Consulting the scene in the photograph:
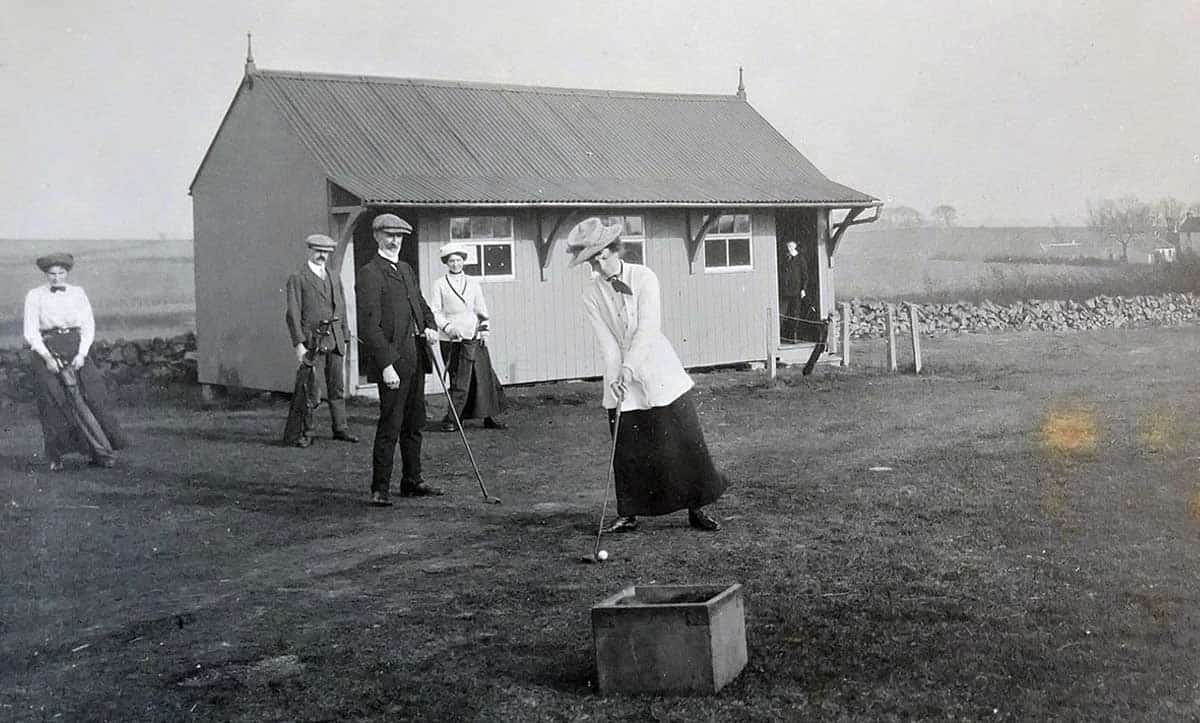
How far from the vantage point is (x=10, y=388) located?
1866cm

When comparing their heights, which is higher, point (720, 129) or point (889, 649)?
point (720, 129)

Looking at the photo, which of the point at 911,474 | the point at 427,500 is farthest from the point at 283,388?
the point at 911,474

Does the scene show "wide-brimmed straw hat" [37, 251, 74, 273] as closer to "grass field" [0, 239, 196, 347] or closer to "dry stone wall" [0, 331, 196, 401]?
"dry stone wall" [0, 331, 196, 401]

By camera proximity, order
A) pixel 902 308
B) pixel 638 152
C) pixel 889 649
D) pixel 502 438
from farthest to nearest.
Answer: pixel 902 308 < pixel 638 152 < pixel 502 438 < pixel 889 649

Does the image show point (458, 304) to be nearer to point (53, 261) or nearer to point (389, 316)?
point (53, 261)

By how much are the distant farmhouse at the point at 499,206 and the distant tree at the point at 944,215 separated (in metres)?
54.8

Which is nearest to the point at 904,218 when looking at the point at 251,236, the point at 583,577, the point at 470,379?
the point at 251,236

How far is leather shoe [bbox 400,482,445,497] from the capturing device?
377 inches

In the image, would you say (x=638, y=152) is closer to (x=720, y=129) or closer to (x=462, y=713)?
(x=720, y=129)

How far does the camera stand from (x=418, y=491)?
31.5 ft

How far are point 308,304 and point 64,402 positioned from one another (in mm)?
2642

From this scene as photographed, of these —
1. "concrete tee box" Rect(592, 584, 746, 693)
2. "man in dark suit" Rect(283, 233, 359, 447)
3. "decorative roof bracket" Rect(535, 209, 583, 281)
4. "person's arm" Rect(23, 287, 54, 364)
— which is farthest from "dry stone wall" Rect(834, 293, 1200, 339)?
"concrete tee box" Rect(592, 584, 746, 693)

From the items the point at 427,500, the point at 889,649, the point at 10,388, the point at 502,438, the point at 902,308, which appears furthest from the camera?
the point at 902,308

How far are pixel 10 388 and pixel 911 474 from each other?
47.1 feet
